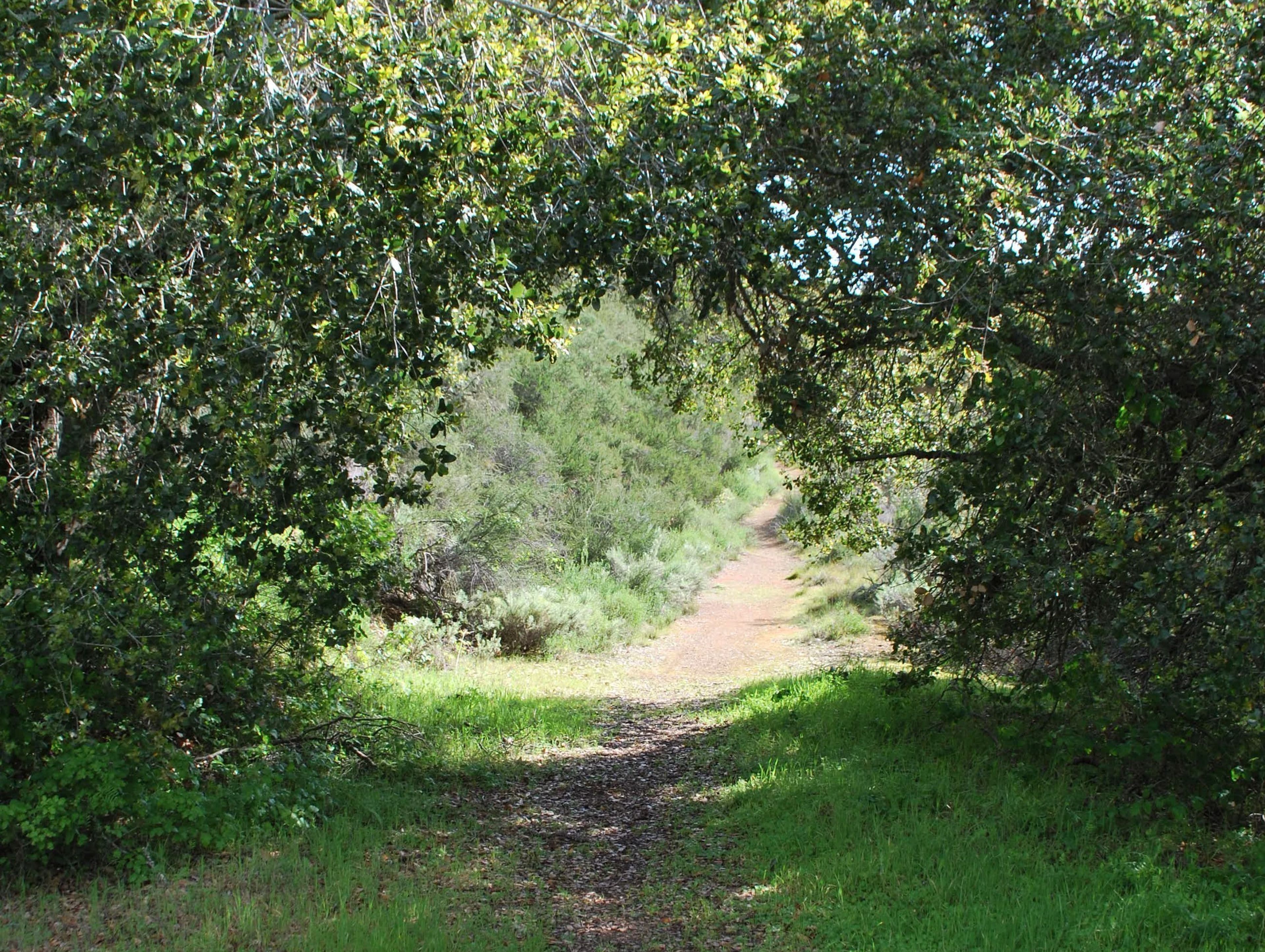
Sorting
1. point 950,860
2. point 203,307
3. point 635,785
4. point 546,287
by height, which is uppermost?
point 546,287

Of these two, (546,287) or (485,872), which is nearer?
(485,872)

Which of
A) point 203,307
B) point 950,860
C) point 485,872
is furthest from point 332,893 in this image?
point 950,860

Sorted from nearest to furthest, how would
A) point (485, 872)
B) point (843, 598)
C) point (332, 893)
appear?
point (332, 893) → point (485, 872) → point (843, 598)

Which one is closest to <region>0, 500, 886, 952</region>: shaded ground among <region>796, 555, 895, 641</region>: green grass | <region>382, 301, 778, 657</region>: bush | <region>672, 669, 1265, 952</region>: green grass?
<region>672, 669, 1265, 952</region>: green grass

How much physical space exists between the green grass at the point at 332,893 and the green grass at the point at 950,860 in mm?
1210

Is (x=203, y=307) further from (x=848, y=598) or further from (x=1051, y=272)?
(x=848, y=598)

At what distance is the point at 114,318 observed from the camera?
177 inches

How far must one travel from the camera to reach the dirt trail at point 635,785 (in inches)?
211

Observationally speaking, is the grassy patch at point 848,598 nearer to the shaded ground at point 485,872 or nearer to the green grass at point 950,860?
the shaded ground at point 485,872

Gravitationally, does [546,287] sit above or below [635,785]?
above

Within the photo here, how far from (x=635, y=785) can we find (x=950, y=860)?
321cm

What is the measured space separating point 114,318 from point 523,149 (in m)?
2.11

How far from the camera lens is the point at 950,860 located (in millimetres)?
5242

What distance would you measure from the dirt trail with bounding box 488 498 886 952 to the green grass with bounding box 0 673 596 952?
12.2 inches
